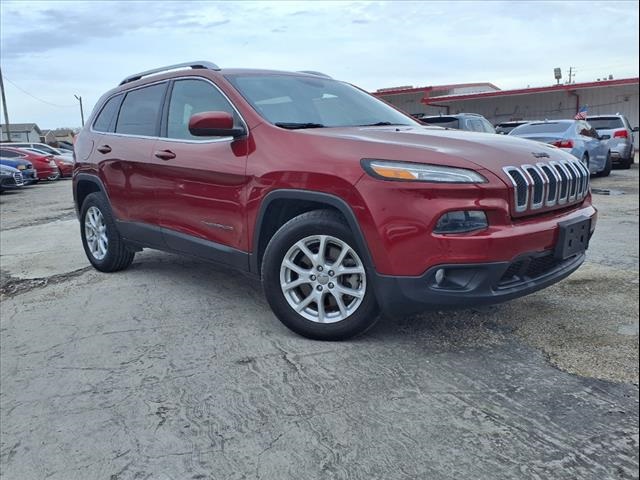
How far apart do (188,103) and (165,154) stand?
0.44 m

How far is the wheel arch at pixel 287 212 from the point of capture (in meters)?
3.14

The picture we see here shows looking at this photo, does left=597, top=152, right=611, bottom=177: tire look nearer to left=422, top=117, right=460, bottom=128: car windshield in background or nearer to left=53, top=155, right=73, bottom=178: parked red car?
left=422, top=117, right=460, bottom=128: car windshield in background

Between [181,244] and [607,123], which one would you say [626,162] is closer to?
[607,123]

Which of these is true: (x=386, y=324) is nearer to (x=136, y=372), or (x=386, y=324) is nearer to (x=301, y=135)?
(x=301, y=135)

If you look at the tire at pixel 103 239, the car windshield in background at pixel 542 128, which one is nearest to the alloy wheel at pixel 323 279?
the tire at pixel 103 239

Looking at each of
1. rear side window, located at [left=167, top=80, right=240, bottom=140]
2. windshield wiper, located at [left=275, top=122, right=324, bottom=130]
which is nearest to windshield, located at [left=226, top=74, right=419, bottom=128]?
windshield wiper, located at [left=275, top=122, right=324, bottom=130]

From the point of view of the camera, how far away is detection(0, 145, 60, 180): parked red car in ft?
66.8

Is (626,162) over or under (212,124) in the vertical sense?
under

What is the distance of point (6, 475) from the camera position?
7.56 ft

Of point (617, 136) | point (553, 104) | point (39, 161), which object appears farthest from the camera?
point (553, 104)

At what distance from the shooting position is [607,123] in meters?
16.0

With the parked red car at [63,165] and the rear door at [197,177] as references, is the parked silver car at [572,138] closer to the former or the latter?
the rear door at [197,177]

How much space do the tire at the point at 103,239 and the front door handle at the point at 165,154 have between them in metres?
1.04

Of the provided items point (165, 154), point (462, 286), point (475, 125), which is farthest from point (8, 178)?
point (462, 286)
